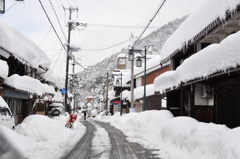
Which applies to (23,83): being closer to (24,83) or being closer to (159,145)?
(24,83)

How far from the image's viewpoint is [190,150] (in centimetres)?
846

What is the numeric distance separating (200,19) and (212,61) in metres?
3.84

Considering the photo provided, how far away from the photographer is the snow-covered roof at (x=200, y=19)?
377 inches

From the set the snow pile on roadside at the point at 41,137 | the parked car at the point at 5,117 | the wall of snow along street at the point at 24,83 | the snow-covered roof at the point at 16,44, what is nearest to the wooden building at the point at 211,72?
the snow pile on roadside at the point at 41,137

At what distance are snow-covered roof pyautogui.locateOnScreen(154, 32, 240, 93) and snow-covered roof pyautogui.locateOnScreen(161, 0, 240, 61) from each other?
52.1 inches

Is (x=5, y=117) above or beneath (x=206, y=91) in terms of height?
beneath

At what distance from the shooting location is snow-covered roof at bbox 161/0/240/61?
957 cm

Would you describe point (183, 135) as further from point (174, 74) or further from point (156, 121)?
point (156, 121)

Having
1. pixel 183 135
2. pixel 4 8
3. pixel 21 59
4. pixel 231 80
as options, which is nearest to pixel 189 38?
pixel 231 80

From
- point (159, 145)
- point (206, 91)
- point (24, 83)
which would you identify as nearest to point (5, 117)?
point (24, 83)

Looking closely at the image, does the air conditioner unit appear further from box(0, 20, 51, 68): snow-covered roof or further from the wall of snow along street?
box(0, 20, 51, 68): snow-covered roof

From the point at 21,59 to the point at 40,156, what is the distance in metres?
9.99

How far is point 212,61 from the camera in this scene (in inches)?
374

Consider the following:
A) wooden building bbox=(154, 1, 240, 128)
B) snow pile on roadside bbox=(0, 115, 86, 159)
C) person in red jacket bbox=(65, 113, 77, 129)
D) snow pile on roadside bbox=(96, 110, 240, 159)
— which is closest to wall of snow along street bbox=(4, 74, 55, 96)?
snow pile on roadside bbox=(0, 115, 86, 159)
